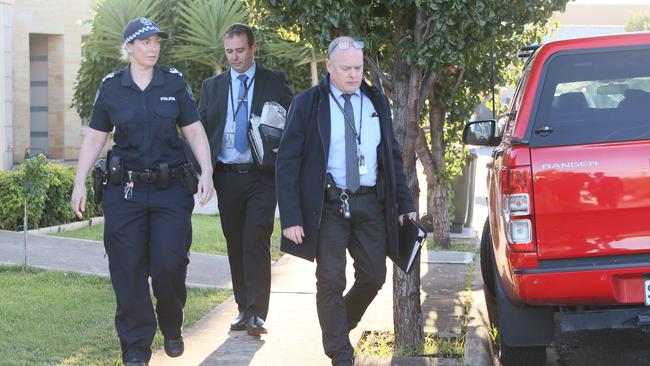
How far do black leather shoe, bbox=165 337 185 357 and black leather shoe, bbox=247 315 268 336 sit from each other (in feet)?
3.24

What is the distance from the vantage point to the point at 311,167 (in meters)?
5.80

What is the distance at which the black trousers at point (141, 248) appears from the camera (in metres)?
5.85

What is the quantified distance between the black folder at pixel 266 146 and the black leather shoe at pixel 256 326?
3.30 feet

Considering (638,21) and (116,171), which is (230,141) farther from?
(638,21)

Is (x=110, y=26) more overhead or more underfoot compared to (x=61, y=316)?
more overhead

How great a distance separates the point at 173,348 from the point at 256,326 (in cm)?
103

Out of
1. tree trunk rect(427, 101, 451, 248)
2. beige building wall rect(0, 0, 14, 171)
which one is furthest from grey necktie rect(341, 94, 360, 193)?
beige building wall rect(0, 0, 14, 171)

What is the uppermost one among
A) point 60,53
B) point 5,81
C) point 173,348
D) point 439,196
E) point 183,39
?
point 60,53

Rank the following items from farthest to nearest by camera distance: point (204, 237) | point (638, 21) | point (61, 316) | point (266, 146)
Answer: point (638, 21) → point (204, 237) → point (61, 316) → point (266, 146)

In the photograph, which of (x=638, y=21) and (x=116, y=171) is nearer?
(x=116, y=171)

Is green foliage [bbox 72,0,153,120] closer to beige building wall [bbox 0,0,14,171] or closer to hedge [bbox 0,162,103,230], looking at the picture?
beige building wall [bbox 0,0,14,171]

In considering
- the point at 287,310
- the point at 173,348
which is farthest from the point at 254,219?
the point at 287,310

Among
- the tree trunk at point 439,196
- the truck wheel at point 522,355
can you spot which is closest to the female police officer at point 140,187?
the truck wheel at point 522,355

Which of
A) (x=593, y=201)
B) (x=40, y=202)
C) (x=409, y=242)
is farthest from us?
(x=40, y=202)
